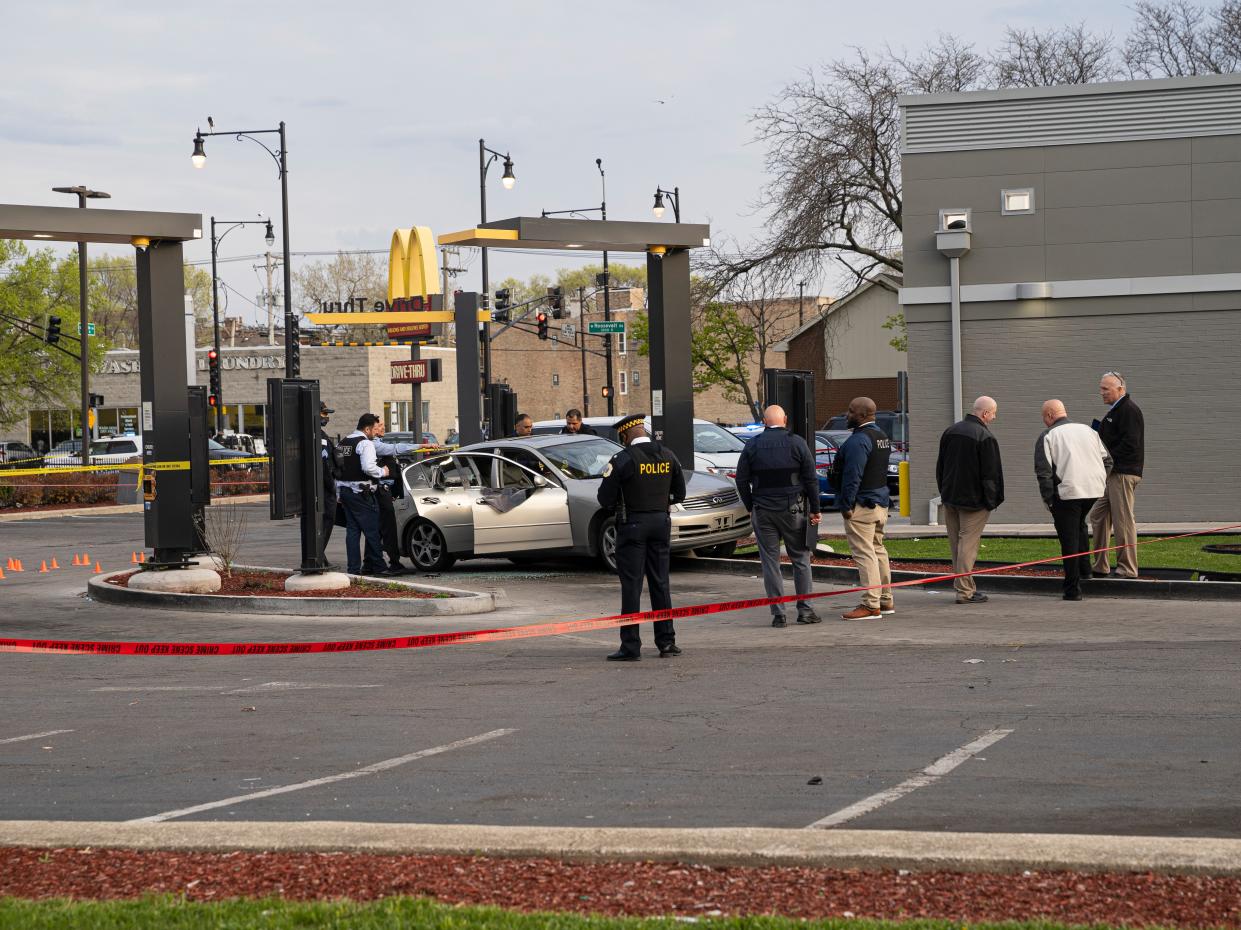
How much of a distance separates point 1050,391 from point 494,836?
60.2 ft

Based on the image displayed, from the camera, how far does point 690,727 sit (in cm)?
862

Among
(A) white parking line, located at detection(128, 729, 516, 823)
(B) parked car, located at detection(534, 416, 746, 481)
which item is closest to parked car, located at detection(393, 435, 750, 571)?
(B) parked car, located at detection(534, 416, 746, 481)

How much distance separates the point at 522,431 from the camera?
2214 cm

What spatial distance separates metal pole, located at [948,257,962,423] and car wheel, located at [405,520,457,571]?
8.31 metres

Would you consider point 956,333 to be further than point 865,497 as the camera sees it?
Yes

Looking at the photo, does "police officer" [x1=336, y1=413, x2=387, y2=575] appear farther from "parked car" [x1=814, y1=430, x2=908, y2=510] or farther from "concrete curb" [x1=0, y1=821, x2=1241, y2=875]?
"concrete curb" [x1=0, y1=821, x2=1241, y2=875]

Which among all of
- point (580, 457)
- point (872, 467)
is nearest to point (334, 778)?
point (872, 467)

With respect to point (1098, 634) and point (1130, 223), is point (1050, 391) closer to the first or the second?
point (1130, 223)

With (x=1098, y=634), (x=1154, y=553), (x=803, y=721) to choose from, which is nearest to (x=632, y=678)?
(x=803, y=721)

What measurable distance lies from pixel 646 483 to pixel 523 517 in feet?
20.9

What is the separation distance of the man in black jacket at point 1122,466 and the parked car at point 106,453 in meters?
37.2

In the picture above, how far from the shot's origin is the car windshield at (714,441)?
2681 centimetres

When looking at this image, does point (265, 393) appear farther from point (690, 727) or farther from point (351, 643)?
point (690, 727)

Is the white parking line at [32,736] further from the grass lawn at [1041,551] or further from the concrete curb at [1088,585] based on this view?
the grass lawn at [1041,551]
